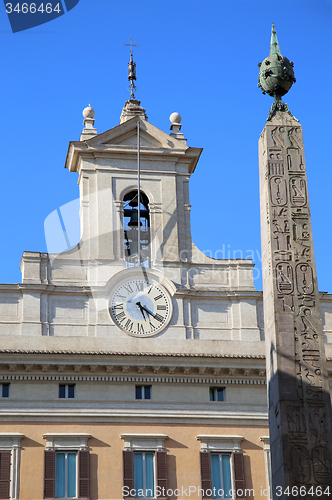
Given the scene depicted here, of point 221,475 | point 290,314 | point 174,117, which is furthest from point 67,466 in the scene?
point 290,314

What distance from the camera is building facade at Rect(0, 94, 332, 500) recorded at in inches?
1186

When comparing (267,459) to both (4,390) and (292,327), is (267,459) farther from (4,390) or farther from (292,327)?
(292,327)

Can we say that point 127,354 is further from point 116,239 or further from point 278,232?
point 278,232

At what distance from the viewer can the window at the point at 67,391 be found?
101ft

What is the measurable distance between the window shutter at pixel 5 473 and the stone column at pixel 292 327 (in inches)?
515

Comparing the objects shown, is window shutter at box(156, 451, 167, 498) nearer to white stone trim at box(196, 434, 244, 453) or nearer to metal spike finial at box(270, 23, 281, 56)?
white stone trim at box(196, 434, 244, 453)

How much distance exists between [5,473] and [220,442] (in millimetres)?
5717

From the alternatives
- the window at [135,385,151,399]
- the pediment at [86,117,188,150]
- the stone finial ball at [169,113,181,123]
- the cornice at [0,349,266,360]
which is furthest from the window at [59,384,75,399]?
the stone finial ball at [169,113,181,123]

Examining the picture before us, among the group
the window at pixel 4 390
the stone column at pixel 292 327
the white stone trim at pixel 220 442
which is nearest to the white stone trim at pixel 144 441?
the white stone trim at pixel 220 442

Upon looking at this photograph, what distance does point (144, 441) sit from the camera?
30.6m

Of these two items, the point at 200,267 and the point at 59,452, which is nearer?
the point at 59,452

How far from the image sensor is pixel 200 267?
33.3 meters

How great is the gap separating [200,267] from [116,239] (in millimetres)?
2540

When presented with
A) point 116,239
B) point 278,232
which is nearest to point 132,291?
point 116,239
